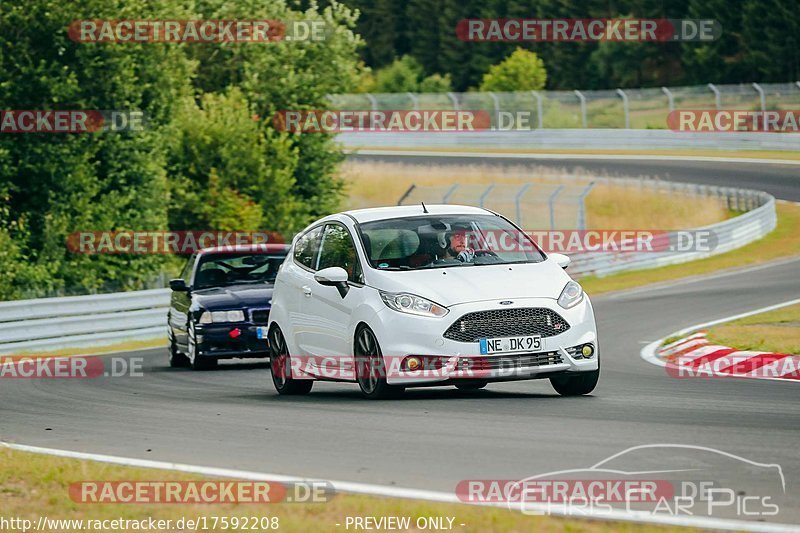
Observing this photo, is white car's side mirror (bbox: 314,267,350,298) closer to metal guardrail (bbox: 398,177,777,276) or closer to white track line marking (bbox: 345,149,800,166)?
metal guardrail (bbox: 398,177,777,276)

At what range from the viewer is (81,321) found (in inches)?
1003

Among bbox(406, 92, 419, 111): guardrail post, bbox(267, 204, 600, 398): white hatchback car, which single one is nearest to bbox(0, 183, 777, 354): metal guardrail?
bbox(267, 204, 600, 398): white hatchback car

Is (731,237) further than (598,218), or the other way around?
(598,218)

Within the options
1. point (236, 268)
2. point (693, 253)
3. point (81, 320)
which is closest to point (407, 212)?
point (236, 268)

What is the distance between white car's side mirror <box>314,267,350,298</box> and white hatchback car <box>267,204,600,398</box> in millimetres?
12

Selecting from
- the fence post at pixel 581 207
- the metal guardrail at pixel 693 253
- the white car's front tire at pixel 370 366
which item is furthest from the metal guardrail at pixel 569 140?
the white car's front tire at pixel 370 366

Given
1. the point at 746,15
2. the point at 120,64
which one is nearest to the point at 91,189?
the point at 120,64

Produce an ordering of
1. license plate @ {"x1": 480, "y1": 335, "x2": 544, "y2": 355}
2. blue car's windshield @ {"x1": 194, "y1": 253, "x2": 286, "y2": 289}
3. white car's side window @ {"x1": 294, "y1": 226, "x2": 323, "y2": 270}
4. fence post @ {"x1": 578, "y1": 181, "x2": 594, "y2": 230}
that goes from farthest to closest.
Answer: fence post @ {"x1": 578, "y1": 181, "x2": 594, "y2": 230} → blue car's windshield @ {"x1": 194, "y1": 253, "x2": 286, "y2": 289} → white car's side window @ {"x1": 294, "y1": 226, "x2": 323, "y2": 270} → license plate @ {"x1": 480, "y1": 335, "x2": 544, "y2": 355}

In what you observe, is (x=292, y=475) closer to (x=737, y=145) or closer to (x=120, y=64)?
(x=120, y=64)

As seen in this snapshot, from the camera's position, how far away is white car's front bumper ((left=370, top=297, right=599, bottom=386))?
38.8ft

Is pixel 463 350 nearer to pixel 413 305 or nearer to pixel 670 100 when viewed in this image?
pixel 413 305

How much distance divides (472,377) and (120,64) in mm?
23770

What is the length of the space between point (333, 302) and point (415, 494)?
5.60m

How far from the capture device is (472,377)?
467 inches
